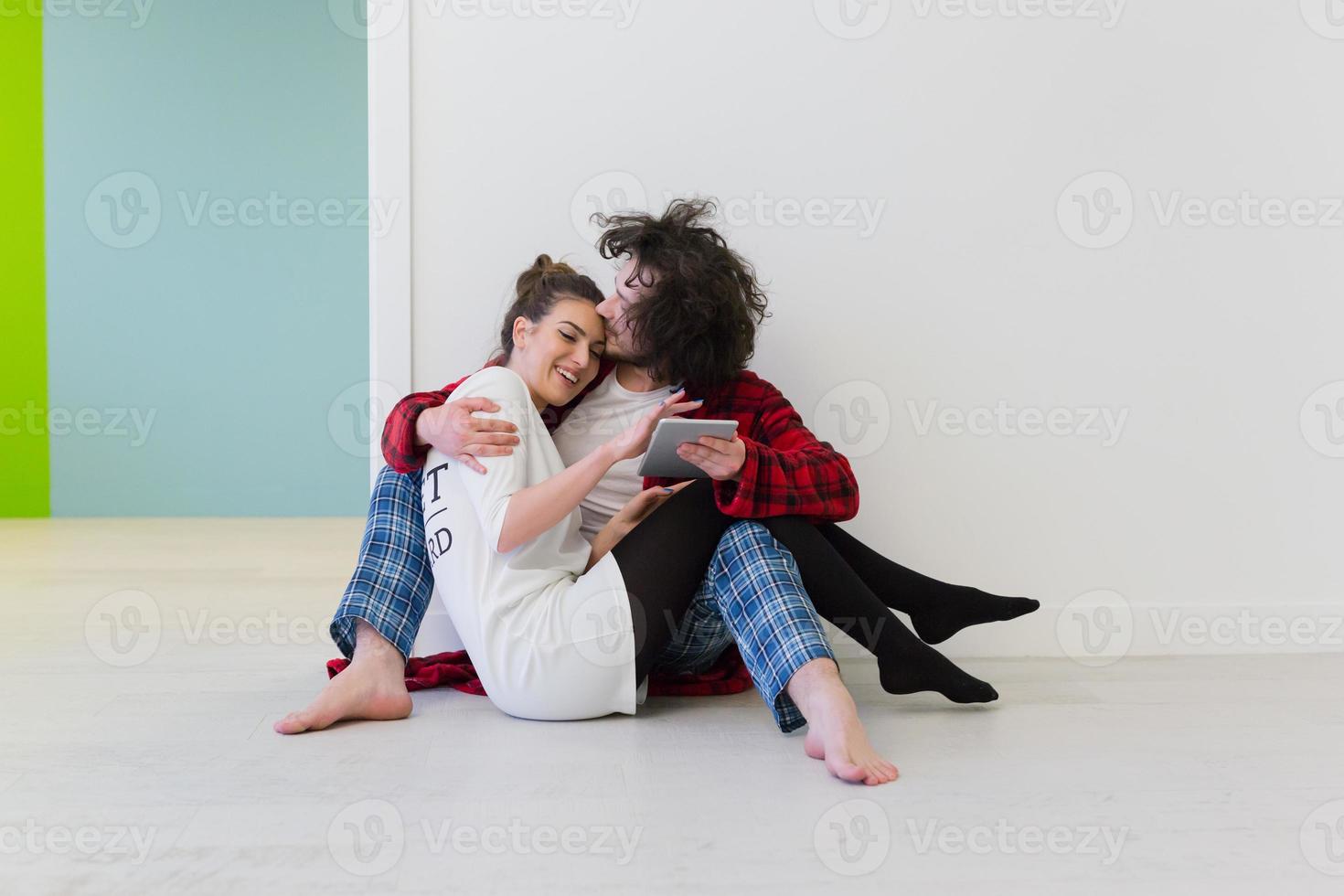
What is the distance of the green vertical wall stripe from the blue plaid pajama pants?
11.9 ft

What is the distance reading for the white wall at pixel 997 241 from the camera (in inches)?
85.7

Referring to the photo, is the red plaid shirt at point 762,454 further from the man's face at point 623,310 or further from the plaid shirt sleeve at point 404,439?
the man's face at point 623,310

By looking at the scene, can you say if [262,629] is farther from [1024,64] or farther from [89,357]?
[89,357]

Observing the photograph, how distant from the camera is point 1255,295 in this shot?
2328mm

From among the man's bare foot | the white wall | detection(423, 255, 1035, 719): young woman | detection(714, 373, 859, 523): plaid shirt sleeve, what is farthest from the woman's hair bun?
the man's bare foot

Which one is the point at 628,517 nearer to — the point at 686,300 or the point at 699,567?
the point at 699,567

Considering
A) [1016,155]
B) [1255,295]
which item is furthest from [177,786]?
[1255,295]

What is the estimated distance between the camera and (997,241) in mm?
2266

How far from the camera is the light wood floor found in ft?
3.84

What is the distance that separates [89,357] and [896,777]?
444 centimetres

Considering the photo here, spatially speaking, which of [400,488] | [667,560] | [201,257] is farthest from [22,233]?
[667,560]

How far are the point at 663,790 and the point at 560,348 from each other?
770 millimetres

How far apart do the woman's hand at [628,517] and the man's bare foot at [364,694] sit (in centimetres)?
37

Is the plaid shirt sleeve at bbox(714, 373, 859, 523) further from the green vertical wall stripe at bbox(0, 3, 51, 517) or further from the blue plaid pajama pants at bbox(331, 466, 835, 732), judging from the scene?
the green vertical wall stripe at bbox(0, 3, 51, 517)
